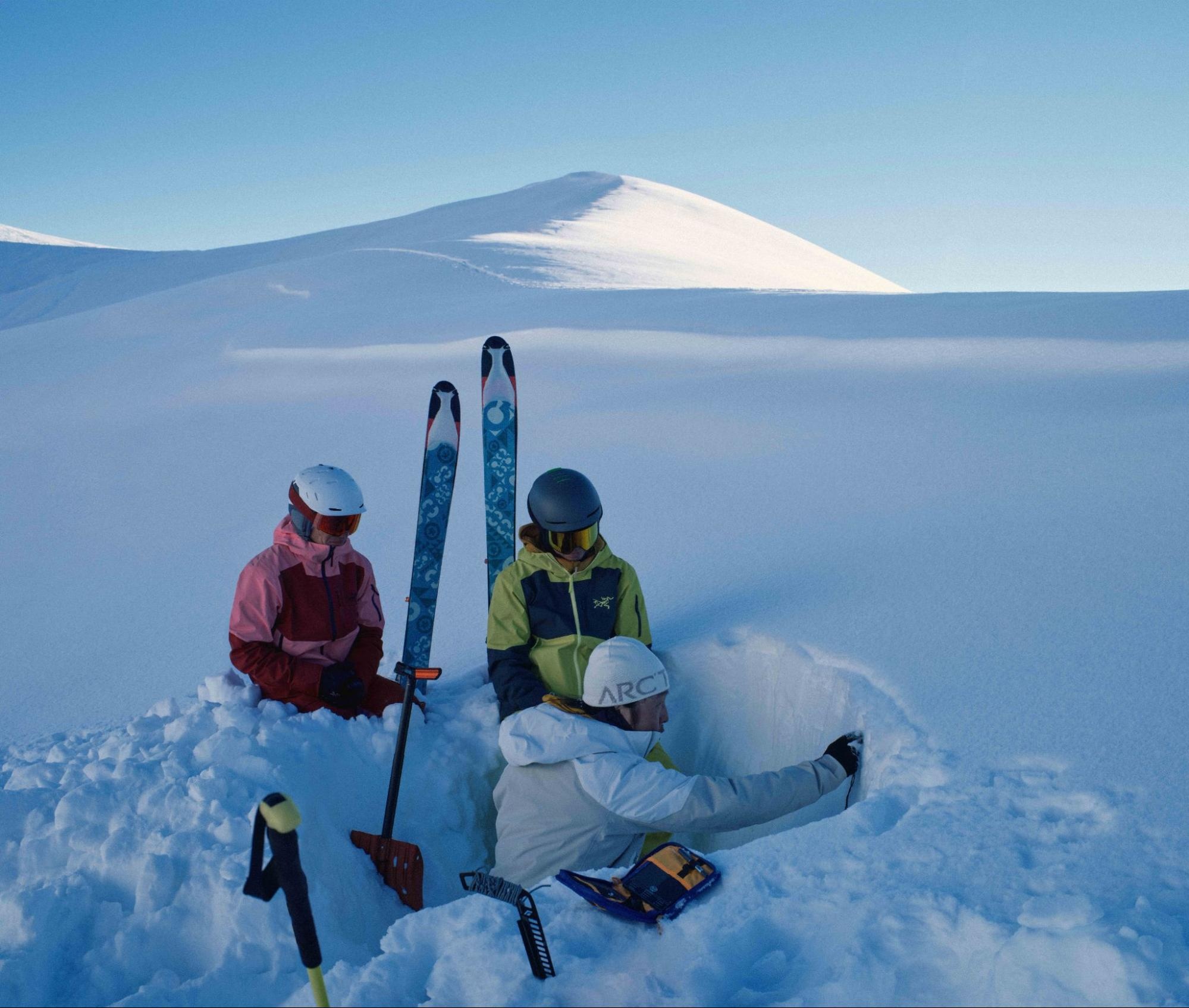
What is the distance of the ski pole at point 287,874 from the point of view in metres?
1.68

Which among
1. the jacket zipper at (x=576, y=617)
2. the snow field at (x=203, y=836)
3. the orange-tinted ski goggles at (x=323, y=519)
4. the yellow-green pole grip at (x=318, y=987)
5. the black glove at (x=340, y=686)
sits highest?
the orange-tinted ski goggles at (x=323, y=519)

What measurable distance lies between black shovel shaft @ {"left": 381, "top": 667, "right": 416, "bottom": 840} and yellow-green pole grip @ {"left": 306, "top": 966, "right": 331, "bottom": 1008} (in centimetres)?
151

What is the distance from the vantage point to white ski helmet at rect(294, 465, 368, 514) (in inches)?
145

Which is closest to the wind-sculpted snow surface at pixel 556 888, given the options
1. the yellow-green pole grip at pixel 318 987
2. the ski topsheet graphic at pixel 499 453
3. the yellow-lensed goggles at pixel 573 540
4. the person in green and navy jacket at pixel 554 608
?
the yellow-green pole grip at pixel 318 987

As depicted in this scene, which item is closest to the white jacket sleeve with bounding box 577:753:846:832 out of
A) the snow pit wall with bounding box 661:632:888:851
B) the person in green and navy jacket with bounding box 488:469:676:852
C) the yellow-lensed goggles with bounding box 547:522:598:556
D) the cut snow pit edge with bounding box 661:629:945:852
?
the cut snow pit edge with bounding box 661:629:945:852

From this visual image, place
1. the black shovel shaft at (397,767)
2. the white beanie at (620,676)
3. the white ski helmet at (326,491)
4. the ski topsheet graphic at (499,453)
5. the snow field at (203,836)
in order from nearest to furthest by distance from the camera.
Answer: the snow field at (203,836) → the white beanie at (620,676) → the black shovel shaft at (397,767) → the white ski helmet at (326,491) → the ski topsheet graphic at (499,453)

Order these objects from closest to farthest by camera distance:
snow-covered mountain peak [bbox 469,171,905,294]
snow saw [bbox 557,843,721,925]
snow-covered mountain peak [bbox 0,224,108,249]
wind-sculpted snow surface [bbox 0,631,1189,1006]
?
wind-sculpted snow surface [bbox 0,631,1189,1006] → snow saw [bbox 557,843,721,925] → snow-covered mountain peak [bbox 469,171,905,294] → snow-covered mountain peak [bbox 0,224,108,249]

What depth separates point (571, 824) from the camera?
118 inches

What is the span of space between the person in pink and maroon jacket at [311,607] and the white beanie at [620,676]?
47.0 inches

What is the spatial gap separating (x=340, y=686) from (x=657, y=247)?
2251 centimetres

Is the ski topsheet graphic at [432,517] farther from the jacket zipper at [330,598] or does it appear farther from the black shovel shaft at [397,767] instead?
the black shovel shaft at [397,767]

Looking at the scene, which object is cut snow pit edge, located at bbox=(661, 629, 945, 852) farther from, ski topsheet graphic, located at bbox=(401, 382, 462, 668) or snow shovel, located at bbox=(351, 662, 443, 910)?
ski topsheet graphic, located at bbox=(401, 382, 462, 668)

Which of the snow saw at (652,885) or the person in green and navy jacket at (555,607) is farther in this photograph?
the person in green and navy jacket at (555,607)

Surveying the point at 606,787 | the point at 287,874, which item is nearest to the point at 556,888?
the point at 606,787
